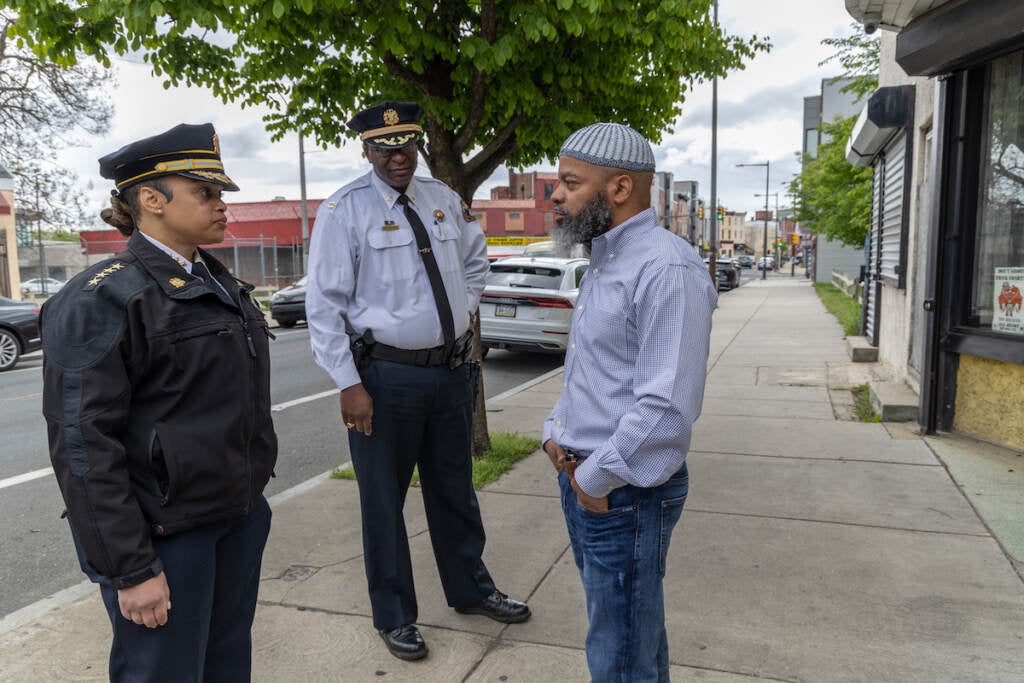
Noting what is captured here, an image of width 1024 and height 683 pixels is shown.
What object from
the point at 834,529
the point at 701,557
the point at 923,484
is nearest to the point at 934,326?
the point at 923,484

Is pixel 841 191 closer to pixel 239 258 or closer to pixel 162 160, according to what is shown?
pixel 162 160

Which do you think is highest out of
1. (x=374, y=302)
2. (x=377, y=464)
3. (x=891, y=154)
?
(x=891, y=154)

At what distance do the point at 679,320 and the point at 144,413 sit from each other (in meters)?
1.29

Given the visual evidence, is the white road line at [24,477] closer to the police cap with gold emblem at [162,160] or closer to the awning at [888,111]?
the police cap with gold emblem at [162,160]

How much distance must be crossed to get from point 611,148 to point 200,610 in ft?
5.19

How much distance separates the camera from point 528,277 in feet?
36.5

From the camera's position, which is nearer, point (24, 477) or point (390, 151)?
point (390, 151)

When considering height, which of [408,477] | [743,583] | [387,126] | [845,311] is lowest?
[743,583]

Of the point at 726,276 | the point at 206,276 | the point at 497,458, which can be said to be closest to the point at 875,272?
the point at 497,458

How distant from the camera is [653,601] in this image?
206 cm

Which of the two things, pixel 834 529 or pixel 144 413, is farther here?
pixel 834 529

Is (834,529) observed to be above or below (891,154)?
below

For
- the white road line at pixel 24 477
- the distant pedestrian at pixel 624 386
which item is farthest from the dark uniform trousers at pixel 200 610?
the white road line at pixel 24 477

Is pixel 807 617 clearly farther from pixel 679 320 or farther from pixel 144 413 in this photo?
pixel 144 413
